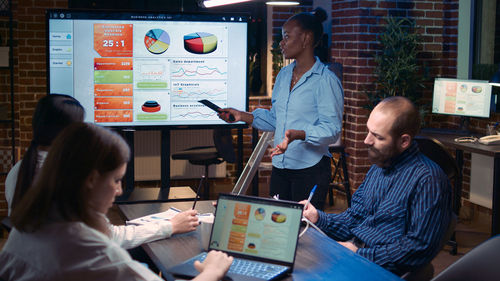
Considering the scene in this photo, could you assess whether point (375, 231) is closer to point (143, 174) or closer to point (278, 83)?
point (278, 83)

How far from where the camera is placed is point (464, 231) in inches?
204

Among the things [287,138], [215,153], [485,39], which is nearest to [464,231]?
[485,39]

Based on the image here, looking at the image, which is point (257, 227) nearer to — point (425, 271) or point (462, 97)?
point (425, 271)

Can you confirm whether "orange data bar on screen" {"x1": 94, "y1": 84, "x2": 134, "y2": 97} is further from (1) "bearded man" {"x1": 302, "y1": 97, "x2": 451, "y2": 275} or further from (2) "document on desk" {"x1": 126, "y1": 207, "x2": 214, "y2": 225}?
(1) "bearded man" {"x1": 302, "y1": 97, "x2": 451, "y2": 275}

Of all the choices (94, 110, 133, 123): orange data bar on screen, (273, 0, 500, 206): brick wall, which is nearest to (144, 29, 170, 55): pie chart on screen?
(94, 110, 133, 123): orange data bar on screen

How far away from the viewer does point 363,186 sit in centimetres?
251

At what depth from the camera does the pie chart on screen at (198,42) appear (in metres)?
3.61

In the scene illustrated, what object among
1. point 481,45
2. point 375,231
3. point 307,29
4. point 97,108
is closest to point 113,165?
point 375,231

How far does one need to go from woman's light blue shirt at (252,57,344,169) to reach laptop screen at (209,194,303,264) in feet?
3.52

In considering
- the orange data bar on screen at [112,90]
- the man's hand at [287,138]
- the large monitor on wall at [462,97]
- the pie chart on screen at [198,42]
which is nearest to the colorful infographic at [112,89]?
the orange data bar on screen at [112,90]

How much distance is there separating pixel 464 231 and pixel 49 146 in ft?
12.7

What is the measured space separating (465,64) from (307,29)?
3.24 m

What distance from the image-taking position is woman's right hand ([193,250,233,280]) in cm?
165

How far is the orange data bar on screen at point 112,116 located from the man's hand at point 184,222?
4.65ft
